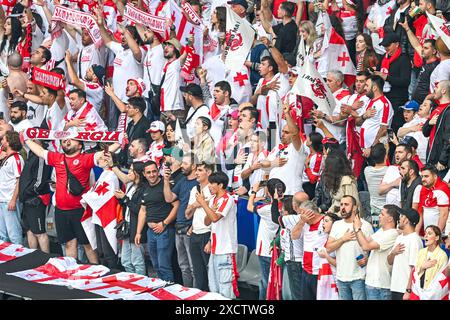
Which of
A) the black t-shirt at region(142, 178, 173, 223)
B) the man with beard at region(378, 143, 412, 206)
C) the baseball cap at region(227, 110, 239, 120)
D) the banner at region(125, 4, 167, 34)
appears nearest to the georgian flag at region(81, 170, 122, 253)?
the black t-shirt at region(142, 178, 173, 223)

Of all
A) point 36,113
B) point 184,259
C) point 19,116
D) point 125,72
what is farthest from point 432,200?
point 36,113

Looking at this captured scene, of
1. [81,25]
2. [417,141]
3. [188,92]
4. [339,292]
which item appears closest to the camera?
[339,292]

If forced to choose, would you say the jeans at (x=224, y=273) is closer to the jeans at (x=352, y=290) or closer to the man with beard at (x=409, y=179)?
the jeans at (x=352, y=290)

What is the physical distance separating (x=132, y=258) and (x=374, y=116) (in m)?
3.56

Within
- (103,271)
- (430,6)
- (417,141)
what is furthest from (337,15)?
(103,271)

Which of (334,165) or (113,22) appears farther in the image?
(113,22)

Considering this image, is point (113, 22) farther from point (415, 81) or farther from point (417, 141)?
point (417, 141)

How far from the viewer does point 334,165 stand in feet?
50.0

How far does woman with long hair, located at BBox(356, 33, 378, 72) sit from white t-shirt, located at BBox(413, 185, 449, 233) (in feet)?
11.7

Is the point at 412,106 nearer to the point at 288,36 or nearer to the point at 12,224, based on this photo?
the point at 288,36

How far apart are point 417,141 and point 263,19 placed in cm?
420

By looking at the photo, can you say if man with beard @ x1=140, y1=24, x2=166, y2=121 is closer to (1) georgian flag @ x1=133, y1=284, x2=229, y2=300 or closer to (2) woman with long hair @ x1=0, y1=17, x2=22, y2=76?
(2) woman with long hair @ x1=0, y1=17, x2=22, y2=76

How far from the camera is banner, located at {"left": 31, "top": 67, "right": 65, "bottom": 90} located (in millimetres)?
19641
